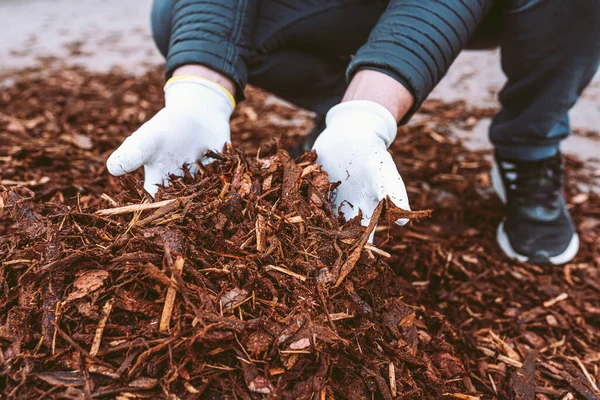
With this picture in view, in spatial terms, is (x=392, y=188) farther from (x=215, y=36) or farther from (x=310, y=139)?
(x=310, y=139)

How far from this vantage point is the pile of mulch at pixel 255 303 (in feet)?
3.51

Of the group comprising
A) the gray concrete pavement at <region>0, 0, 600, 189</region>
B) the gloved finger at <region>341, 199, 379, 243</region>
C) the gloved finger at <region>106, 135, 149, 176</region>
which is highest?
the gloved finger at <region>106, 135, 149, 176</region>

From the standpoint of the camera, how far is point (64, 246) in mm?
1219

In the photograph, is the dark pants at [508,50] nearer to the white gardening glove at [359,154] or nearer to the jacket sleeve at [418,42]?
the jacket sleeve at [418,42]

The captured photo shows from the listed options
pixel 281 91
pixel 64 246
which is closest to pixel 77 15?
pixel 281 91

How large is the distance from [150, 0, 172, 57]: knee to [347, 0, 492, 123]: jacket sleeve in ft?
3.49

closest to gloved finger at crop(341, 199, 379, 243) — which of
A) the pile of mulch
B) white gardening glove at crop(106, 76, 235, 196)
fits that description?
the pile of mulch

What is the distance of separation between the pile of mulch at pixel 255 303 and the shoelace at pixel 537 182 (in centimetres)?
40

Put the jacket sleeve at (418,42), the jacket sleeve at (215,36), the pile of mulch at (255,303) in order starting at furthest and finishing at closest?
the jacket sleeve at (215,36) < the jacket sleeve at (418,42) < the pile of mulch at (255,303)

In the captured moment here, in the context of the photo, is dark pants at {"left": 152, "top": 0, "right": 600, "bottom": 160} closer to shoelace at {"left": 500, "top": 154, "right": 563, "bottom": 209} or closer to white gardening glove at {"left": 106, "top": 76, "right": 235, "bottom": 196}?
shoelace at {"left": 500, "top": 154, "right": 563, "bottom": 209}

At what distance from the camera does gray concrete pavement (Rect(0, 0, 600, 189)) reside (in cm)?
350

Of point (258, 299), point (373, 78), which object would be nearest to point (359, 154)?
point (373, 78)

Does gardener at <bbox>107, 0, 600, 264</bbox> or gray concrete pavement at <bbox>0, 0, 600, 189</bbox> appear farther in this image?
gray concrete pavement at <bbox>0, 0, 600, 189</bbox>

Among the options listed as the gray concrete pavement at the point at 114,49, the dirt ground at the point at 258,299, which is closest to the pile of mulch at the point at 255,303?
the dirt ground at the point at 258,299
